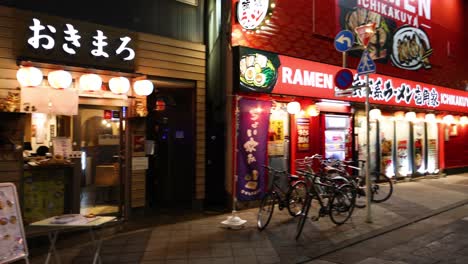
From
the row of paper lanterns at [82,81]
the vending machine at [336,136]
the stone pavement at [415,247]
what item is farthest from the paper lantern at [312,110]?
the row of paper lanterns at [82,81]

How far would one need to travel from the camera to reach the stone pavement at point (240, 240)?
6.62m

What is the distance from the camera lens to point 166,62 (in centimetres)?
956

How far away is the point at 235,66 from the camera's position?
10078mm

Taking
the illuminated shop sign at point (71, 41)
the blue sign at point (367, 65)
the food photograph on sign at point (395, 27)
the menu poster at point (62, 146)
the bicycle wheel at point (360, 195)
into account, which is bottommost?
the bicycle wheel at point (360, 195)

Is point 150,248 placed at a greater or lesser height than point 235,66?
lesser

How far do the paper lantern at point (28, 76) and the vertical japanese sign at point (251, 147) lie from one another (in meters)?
5.02

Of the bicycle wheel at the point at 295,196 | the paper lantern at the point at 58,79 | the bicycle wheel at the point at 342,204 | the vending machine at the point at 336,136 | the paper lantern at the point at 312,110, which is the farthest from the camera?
the vending machine at the point at 336,136

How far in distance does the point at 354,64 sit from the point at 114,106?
9.50 m

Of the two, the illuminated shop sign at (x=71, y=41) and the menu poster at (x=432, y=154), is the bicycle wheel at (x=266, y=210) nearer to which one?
the illuminated shop sign at (x=71, y=41)

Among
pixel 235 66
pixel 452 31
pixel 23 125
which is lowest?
pixel 23 125

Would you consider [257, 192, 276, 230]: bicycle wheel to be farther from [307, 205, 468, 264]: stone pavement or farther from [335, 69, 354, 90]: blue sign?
[335, 69, 354, 90]: blue sign

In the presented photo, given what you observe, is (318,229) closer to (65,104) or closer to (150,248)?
(150,248)

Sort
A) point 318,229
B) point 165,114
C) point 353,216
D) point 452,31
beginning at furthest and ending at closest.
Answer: point 452,31 → point 165,114 → point 353,216 → point 318,229

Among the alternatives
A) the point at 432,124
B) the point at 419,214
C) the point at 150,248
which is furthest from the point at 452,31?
the point at 150,248
